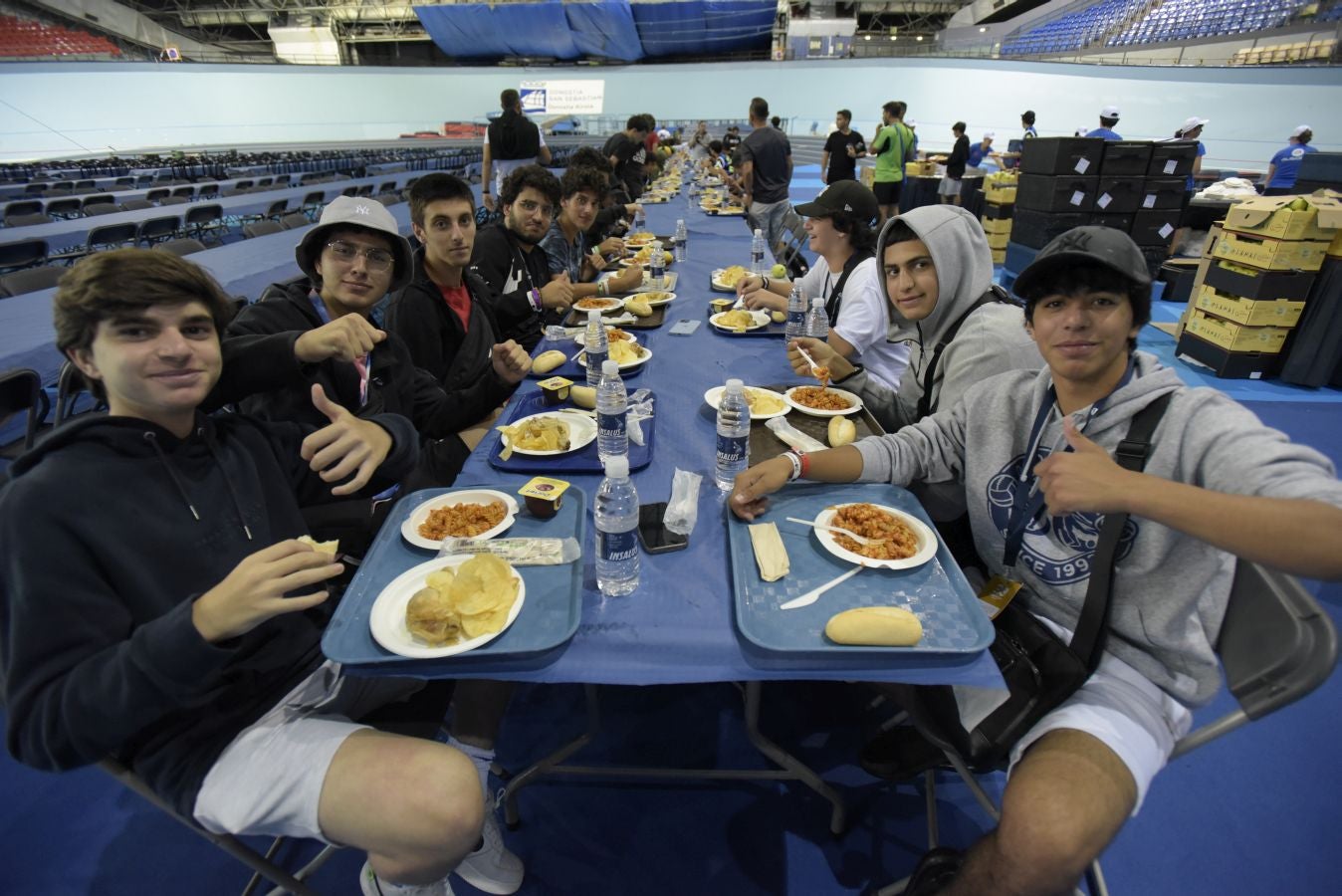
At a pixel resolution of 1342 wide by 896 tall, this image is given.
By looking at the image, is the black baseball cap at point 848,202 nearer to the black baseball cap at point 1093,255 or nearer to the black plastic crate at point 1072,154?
the black baseball cap at point 1093,255

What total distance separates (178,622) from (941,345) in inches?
81.4

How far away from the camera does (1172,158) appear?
6016mm

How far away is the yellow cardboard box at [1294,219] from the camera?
390cm

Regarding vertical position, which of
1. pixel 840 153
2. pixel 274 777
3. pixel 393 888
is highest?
pixel 840 153

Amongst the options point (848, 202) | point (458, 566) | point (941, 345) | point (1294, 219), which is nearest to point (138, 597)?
point (458, 566)

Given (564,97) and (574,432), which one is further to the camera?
(564,97)

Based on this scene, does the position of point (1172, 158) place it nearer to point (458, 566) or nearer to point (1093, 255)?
point (1093, 255)

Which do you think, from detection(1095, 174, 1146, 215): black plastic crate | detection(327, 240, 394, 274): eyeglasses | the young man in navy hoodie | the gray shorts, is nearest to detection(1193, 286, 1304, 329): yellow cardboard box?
detection(1095, 174, 1146, 215): black plastic crate

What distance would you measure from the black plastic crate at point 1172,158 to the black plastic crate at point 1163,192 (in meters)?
0.07

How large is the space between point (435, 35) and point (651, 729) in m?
28.9

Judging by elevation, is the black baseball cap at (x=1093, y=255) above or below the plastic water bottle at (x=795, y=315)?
above

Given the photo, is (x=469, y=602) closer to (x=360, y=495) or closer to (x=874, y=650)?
(x=874, y=650)

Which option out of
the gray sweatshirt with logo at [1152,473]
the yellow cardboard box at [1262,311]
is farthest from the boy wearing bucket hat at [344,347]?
the yellow cardboard box at [1262,311]

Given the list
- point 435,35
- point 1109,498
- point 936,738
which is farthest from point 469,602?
point 435,35
